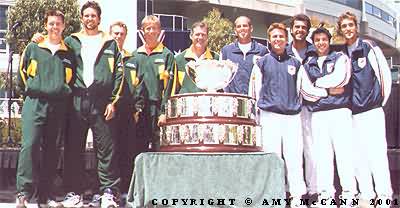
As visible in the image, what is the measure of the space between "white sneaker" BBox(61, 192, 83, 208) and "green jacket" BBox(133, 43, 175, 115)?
100 cm

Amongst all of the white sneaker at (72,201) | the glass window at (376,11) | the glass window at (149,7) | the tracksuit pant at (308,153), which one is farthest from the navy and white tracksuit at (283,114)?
the glass window at (376,11)

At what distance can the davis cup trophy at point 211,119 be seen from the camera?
444 cm

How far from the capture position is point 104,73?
4.81 m

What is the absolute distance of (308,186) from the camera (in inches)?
201

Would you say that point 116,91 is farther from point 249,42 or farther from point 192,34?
point 249,42

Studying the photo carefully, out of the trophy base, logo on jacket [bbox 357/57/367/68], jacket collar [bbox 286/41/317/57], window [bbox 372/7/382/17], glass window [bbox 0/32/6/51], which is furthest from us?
window [bbox 372/7/382/17]

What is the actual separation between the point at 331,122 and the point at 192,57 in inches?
52.2

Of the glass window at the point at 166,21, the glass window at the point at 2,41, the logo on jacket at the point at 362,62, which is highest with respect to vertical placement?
the glass window at the point at 166,21

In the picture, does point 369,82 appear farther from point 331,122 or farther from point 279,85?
point 279,85

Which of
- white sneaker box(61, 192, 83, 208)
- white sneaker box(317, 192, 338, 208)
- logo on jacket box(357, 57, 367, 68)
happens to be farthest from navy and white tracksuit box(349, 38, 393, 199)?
white sneaker box(61, 192, 83, 208)

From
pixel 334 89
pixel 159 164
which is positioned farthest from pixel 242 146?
pixel 334 89

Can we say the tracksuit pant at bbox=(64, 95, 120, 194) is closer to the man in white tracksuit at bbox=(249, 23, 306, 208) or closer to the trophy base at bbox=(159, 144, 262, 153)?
the trophy base at bbox=(159, 144, 262, 153)

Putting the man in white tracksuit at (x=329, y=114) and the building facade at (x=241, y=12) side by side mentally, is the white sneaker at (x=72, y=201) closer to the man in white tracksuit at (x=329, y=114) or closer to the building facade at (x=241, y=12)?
the building facade at (x=241, y=12)

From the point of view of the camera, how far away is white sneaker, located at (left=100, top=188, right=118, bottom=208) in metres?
4.67
